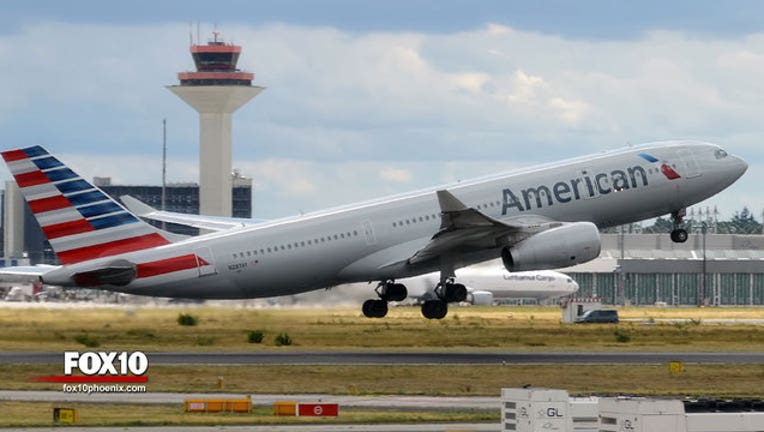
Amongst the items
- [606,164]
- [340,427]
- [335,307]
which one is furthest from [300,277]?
[340,427]

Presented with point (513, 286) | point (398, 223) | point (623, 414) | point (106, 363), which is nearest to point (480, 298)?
point (513, 286)

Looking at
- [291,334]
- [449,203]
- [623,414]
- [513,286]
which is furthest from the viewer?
[513,286]

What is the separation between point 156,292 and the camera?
212 ft

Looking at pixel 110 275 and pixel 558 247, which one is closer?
pixel 110 275

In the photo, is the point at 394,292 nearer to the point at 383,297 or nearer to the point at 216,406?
the point at 383,297

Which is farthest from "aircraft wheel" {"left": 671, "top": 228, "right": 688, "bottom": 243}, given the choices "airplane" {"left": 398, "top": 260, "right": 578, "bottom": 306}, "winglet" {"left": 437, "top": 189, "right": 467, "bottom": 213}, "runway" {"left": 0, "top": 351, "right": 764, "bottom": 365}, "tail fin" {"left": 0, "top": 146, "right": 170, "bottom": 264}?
"airplane" {"left": 398, "top": 260, "right": 578, "bottom": 306}

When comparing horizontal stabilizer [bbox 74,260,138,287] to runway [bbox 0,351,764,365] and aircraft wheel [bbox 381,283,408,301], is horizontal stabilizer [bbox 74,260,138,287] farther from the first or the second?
aircraft wheel [bbox 381,283,408,301]

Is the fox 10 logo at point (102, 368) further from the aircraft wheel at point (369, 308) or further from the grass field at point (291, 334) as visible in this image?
the aircraft wheel at point (369, 308)

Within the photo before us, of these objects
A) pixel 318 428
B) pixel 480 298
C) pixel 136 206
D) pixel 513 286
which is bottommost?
pixel 318 428

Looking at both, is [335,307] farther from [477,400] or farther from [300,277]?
[477,400]

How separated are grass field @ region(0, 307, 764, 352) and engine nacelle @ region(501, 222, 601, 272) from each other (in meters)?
6.36

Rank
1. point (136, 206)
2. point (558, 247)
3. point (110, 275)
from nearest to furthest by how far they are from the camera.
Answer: point (110, 275) → point (558, 247) → point (136, 206)

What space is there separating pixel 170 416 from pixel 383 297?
2509cm

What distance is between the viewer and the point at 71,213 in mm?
61906
